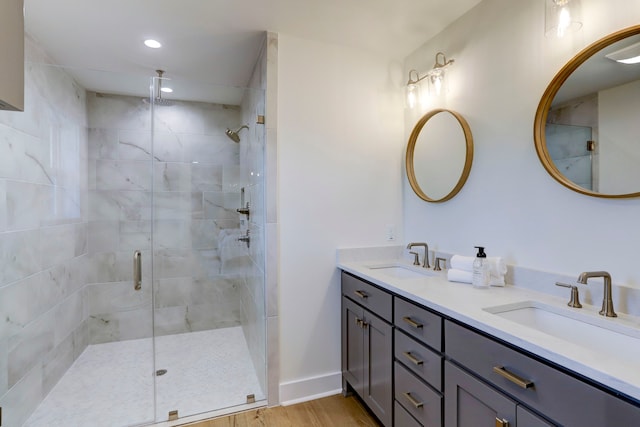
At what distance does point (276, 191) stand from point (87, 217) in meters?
1.76

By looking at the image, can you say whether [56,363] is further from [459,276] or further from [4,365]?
[459,276]

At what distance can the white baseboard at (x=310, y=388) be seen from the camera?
2174 mm

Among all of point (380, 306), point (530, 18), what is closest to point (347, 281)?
point (380, 306)

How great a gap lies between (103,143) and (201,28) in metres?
1.42

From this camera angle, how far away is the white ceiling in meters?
1.86

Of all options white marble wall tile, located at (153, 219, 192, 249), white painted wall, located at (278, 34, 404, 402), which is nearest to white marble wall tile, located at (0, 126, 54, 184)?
white marble wall tile, located at (153, 219, 192, 249)

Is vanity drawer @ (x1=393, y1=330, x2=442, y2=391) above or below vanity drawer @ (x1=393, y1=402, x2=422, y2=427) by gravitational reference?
above

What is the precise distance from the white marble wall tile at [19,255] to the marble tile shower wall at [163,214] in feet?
2.12

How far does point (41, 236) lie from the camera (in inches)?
83.9

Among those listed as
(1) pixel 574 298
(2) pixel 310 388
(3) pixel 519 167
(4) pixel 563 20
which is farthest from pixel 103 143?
(1) pixel 574 298

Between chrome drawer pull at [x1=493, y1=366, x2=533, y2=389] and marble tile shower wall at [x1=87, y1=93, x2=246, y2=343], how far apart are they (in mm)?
2260

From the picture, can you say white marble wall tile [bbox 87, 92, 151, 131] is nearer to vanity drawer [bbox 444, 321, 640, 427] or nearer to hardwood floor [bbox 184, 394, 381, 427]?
hardwood floor [bbox 184, 394, 381, 427]

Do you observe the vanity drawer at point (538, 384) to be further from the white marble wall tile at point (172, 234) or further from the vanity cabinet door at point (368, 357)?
the white marble wall tile at point (172, 234)

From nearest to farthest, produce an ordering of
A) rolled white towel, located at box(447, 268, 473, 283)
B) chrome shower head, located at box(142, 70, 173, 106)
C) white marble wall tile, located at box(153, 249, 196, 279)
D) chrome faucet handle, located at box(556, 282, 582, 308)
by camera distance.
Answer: chrome faucet handle, located at box(556, 282, 582, 308), rolled white towel, located at box(447, 268, 473, 283), chrome shower head, located at box(142, 70, 173, 106), white marble wall tile, located at box(153, 249, 196, 279)
